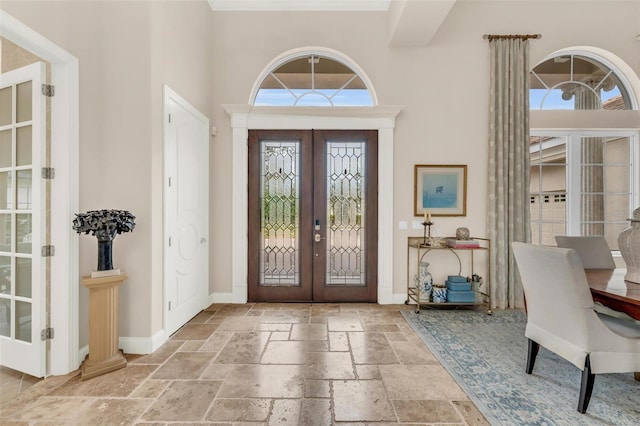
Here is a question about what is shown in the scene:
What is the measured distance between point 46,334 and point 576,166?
617 centimetres

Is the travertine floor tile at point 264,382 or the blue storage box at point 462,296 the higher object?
the blue storage box at point 462,296

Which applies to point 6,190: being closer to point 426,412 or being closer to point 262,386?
point 262,386

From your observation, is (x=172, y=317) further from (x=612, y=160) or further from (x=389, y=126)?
(x=612, y=160)

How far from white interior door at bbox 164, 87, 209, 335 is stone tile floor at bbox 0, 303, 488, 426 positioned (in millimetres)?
447

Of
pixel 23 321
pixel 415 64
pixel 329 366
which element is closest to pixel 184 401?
pixel 329 366

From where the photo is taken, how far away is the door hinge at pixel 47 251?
2344 millimetres

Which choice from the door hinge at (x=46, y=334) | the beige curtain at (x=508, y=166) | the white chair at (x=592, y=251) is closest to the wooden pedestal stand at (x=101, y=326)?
the door hinge at (x=46, y=334)

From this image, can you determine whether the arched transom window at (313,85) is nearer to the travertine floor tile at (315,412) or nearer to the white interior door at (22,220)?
the white interior door at (22,220)

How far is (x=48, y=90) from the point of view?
2.37 metres

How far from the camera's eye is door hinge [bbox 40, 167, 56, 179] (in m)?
2.34

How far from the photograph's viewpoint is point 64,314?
239cm

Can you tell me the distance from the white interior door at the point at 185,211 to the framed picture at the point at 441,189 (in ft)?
9.20

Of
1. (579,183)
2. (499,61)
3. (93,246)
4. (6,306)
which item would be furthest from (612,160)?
(6,306)

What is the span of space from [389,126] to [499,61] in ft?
5.48
